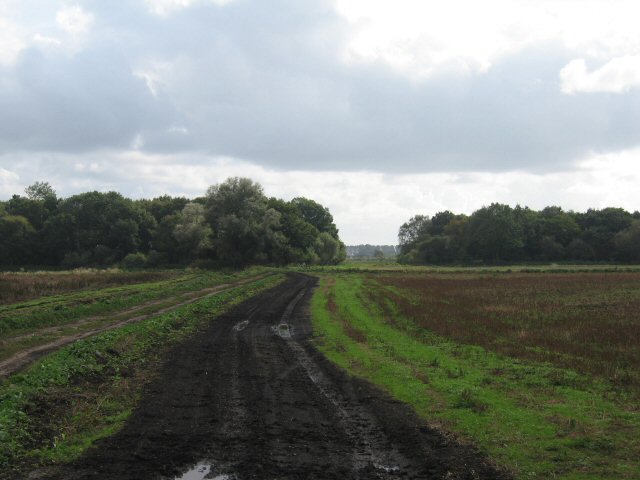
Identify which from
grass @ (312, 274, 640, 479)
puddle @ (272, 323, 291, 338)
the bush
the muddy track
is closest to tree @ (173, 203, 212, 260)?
the bush

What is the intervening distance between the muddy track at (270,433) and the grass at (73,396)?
1.95 ft

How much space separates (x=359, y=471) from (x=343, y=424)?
2491 millimetres

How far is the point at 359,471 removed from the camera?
28.3 feet

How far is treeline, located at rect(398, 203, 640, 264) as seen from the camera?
125 m

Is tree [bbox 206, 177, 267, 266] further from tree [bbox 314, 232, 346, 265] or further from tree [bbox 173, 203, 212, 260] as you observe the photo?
tree [bbox 314, 232, 346, 265]

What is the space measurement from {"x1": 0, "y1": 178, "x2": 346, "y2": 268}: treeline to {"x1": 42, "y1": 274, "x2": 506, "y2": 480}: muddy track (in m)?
82.6

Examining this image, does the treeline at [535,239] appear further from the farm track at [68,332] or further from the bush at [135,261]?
the farm track at [68,332]

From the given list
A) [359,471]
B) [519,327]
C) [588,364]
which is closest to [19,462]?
[359,471]

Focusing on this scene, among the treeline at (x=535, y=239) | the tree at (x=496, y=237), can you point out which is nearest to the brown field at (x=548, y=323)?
the treeline at (x=535, y=239)

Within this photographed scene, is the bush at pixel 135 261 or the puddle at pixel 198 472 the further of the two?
the bush at pixel 135 261

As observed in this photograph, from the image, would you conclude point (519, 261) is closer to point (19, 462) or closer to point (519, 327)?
point (519, 327)

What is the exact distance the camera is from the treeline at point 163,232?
99.6 m

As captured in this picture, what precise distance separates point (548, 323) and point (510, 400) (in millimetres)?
15230

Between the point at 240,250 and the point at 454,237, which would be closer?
the point at 240,250
